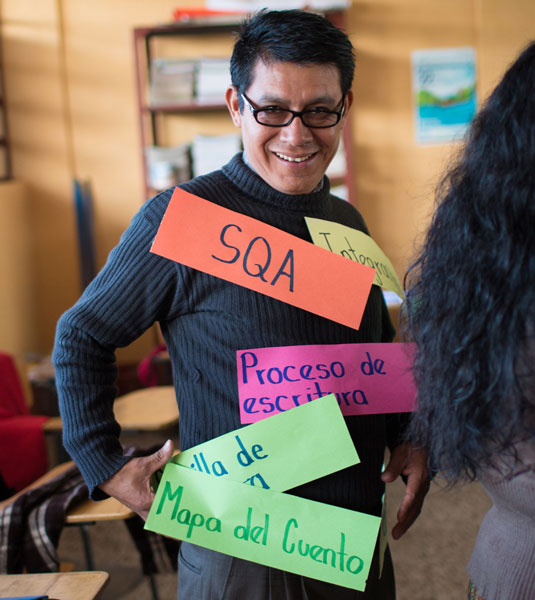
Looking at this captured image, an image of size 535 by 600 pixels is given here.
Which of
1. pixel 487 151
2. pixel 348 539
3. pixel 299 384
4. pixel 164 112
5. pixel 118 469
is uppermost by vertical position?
pixel 164 112

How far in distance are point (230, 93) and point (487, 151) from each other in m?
0.51

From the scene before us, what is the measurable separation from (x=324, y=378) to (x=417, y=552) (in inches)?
75.5

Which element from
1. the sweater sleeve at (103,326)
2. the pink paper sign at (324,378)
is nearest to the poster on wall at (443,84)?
the pink paper sign at (324,378)

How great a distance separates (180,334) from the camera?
1.04m

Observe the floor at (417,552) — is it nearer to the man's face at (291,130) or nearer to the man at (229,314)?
the man at (229,314)

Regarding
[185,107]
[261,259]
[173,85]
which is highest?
[173,85]

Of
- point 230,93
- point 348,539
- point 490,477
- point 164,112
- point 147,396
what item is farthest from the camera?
point 164,112

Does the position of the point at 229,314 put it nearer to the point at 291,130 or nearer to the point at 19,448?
the point at 291,130

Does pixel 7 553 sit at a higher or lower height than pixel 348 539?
lower

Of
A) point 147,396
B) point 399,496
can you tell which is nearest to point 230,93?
point 147,396

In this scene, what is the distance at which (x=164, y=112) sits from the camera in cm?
416

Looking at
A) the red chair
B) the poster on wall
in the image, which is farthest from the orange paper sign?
the poster on wall

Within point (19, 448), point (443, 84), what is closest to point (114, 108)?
point (443, 84)

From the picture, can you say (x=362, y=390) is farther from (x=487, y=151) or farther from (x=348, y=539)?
(x=487, y=151)
